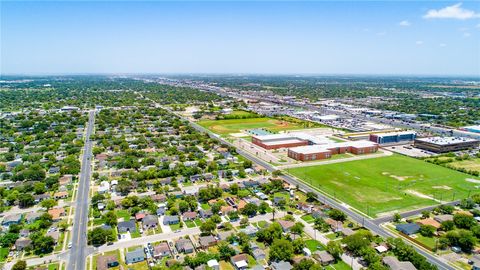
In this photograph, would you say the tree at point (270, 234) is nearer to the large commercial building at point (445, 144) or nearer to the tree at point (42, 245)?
the tree at point (42, 245)

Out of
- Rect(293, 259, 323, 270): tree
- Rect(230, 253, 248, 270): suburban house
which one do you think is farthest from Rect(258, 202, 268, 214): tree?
Rect(293, 259, 323, 270): tree

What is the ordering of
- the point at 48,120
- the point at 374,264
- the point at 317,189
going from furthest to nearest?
the point at 48,120 → the point at 317,189 → the point at 374,264

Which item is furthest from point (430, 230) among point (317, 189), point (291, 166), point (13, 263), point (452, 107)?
point (452, 107)

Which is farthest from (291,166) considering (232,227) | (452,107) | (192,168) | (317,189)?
(452,107)

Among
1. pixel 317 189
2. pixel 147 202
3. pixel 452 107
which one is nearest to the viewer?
pixel 147 202

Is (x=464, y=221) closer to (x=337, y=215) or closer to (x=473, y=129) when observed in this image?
(x=337, y=215)

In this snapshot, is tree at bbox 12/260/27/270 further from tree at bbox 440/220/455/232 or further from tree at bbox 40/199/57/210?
tree at bbox 440/220/455/232

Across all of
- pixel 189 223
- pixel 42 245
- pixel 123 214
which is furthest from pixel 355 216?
pixel 42 245

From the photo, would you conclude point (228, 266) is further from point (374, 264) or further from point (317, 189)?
point (317, 189)

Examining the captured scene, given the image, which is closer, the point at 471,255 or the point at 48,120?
the point at 471,255
